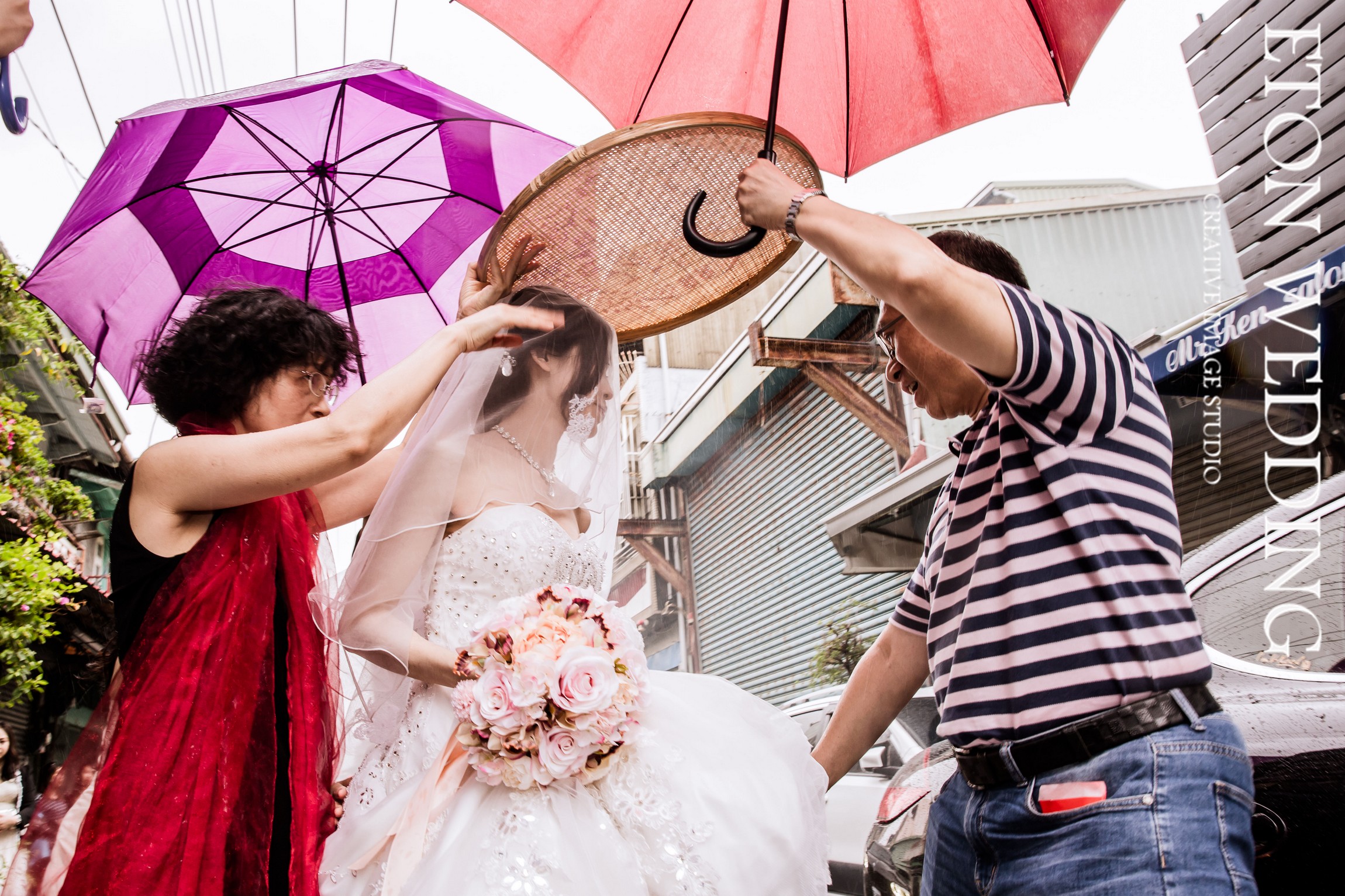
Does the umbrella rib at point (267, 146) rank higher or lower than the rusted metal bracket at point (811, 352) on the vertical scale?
higher

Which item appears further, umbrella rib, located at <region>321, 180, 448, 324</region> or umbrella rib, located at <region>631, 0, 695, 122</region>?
umbrella rib, located at <region>321, 180, 448, 324</region>

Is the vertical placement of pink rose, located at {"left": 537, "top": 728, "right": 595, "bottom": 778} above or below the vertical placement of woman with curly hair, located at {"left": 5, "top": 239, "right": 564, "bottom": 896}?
below

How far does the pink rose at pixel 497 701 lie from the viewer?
1241 mm

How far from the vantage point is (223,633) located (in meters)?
1.36

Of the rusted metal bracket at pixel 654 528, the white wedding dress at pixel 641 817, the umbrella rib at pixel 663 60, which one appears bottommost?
the white wedding dress at pixel 641 817

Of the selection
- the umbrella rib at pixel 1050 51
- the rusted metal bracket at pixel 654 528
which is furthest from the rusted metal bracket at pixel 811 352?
the umbrella rib at pixel 1050 51

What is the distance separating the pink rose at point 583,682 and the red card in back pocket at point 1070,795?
0.63 m

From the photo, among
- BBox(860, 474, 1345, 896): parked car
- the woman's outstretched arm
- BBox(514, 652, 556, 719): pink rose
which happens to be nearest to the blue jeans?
BBox(860, 474, 1345, 896): parked car

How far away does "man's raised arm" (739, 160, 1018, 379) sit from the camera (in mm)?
1138

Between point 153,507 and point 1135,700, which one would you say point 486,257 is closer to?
point 153,507

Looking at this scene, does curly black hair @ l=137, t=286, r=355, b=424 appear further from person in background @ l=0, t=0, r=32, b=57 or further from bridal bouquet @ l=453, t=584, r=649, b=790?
bridal bouquet @ l=453, t=584, r=649, b=790

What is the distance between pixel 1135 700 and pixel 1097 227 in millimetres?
5861

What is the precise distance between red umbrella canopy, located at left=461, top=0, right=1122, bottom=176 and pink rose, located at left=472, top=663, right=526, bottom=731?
132cm

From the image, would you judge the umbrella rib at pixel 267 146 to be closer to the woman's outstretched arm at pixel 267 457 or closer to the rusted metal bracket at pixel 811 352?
the woman's outstretched arm at pixel 267 457
